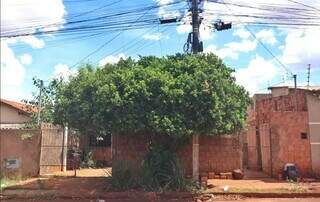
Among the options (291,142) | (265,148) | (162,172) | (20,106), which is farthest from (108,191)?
(20,106)

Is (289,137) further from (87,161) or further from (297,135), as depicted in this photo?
(87,161)

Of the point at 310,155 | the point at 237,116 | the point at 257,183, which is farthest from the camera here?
the point at 310,155

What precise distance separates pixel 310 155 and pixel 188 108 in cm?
689

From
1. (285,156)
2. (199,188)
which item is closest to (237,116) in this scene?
(199,188)

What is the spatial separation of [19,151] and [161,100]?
25.3 ft

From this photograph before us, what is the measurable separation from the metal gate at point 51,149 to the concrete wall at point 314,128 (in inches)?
435

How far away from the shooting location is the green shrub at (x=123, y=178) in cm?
1664

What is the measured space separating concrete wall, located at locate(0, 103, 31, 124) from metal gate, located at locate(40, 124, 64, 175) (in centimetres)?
882

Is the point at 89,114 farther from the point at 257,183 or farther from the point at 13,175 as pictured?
the point at 257,183

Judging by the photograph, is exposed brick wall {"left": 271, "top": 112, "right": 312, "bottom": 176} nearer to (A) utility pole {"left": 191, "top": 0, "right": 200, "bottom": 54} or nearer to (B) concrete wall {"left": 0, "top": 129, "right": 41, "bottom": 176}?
(A) utility pole {"left": 191, "top": 0, "right": 200, "bottom": 54}

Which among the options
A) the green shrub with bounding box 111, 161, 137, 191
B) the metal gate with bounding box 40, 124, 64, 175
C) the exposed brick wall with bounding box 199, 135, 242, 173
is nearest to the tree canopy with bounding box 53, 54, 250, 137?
the green shrub with bounding box 111, 161, 137, 191

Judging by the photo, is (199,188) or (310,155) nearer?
(199,188)

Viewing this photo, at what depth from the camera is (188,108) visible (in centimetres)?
1570

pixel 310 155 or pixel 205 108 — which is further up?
pixel 205 108
